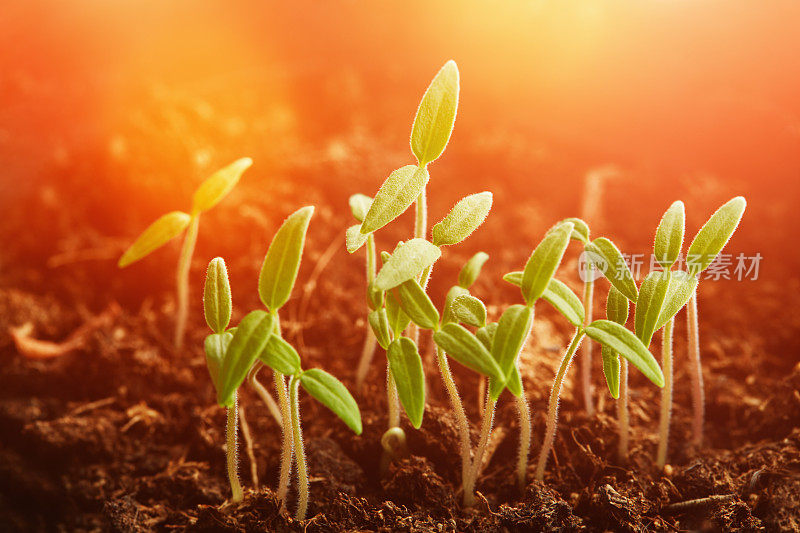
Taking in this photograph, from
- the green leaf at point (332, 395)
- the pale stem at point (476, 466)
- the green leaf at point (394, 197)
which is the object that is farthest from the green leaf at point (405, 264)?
the pale stem at point (476, 466)

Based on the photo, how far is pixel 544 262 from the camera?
0.65 m

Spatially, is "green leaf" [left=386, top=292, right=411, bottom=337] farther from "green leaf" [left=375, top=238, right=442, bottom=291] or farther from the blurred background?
the blurred background

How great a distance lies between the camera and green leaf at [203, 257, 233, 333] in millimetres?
719

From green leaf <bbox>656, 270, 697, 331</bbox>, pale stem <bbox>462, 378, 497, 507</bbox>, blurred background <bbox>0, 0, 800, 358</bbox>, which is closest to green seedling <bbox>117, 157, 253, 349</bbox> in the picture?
blurred background <bbox>0, 0, 800, 358</bbox>

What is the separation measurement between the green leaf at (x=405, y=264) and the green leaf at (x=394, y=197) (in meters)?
0.04

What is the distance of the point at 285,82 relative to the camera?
1718 millimetres

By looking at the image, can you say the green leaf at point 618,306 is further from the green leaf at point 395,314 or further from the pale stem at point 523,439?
the green leaf at point 395,314

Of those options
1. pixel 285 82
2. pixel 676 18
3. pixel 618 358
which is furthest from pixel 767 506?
pixel 285 82

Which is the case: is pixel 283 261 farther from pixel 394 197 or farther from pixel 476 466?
pixel 476 466

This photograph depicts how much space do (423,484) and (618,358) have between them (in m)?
0.31

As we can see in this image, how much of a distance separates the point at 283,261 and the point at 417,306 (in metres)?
0.16

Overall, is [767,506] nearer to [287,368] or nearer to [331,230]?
[287,368]

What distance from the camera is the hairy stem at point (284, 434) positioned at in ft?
2.46

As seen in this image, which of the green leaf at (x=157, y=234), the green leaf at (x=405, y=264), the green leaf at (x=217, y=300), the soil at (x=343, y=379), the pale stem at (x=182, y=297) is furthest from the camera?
the pale stem at (x=182, y=297)
